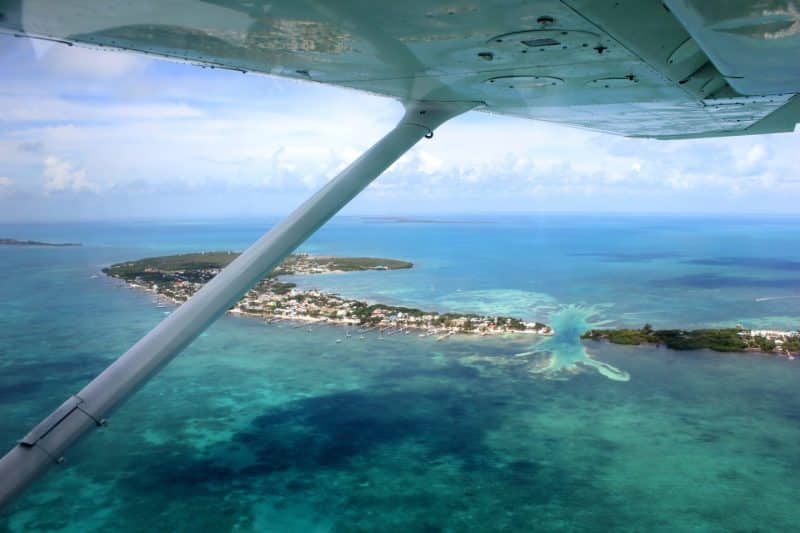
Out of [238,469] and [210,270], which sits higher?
[210,270]

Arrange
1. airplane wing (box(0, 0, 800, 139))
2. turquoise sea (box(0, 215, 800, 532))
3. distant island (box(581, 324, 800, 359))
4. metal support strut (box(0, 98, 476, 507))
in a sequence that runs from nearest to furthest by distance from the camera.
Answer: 1. airplane wing (box(0, 0, 800, 139))
2. metal support strut (box(0, 98, 476, 507))
3. turquoise sea (box(0, 215, 800, 532))
4. distant island (box(581, 324, 800, 359))

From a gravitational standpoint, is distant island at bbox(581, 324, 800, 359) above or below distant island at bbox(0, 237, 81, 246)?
below

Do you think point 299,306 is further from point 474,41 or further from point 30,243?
point 30,243

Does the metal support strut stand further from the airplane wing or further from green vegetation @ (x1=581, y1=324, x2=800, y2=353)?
green vegetation @ (x1=581, y1=324, x2=800, y2=353)

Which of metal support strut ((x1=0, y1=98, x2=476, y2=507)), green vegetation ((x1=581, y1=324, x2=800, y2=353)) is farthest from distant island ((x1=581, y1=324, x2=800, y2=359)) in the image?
metal support strut ((x1=0, y1=98, x2=476, y2=507))

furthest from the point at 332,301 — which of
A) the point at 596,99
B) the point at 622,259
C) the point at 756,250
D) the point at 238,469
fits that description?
the point at 756,250

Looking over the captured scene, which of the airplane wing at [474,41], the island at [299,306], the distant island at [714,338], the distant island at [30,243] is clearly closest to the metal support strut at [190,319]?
the airplane wing at [474,41]

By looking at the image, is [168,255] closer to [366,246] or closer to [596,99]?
[366,246]
